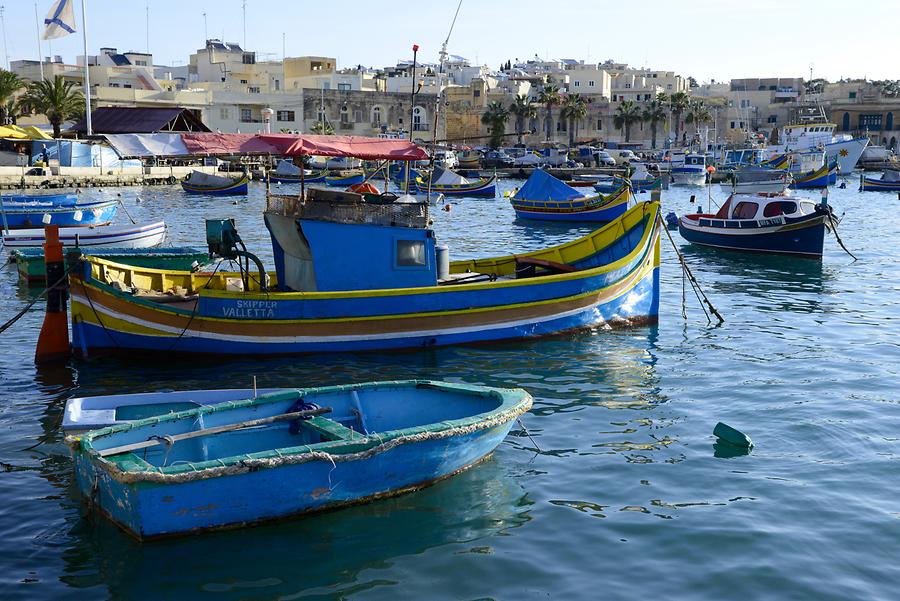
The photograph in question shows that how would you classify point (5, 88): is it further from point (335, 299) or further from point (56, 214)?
point (335, 299)

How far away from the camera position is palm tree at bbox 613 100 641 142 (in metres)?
108

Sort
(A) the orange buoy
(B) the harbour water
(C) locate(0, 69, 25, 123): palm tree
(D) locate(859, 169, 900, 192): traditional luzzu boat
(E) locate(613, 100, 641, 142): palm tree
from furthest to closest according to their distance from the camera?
(E) locate(613, 100, 641, 142): palm tree
(D) locate(859, 169, 900, 192): traditional luzzu boat
(C) locate(0, 69, 25, 123): palm tree
(A) the orange buoy
(B) the harbour water

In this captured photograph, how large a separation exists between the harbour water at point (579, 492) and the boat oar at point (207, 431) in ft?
2.68

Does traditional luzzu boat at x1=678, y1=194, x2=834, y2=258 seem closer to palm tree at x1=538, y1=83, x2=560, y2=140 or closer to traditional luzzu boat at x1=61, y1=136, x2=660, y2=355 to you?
traditional luzzu boat at x1=61, y1=136, x2=660, y2=355

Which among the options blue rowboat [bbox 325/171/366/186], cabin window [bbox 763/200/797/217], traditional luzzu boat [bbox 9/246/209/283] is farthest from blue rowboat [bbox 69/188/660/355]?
blue rowboat [bbox 325/171/366/186]

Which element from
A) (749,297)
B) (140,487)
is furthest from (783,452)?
(749,297)

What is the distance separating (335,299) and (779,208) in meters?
20.0

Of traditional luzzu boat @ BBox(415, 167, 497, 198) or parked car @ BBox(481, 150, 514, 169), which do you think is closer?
traditional luzzu boat @ BBox(415, 167, 497, 198)

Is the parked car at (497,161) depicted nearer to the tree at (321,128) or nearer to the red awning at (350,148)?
the tree at (321,128)

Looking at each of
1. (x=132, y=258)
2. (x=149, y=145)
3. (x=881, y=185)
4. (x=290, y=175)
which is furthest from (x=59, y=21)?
(x=881, y=185)

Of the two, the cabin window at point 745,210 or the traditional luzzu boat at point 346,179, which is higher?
the traditional luzzu boat at point 346,179

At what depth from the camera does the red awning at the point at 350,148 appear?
653 inches

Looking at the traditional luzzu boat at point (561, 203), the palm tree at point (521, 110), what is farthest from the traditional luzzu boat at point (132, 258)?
the palm tree at point (521, 110)

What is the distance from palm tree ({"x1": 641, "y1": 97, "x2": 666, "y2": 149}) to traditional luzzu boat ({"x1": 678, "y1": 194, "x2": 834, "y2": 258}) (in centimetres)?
7791
